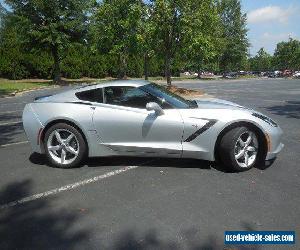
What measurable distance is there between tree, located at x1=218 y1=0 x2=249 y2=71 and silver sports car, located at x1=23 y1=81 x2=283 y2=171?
56445mm

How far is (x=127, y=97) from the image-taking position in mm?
5691

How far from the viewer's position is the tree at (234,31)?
60.3 meters

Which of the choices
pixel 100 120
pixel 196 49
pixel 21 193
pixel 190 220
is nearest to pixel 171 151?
pixel 100 120

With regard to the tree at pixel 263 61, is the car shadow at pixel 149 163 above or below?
above

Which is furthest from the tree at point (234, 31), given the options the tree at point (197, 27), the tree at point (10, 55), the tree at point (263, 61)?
the tree at point (263, 61)

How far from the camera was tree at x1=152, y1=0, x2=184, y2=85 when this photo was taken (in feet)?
61.6

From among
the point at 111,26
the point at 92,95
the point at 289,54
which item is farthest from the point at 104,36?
the point at 289,54

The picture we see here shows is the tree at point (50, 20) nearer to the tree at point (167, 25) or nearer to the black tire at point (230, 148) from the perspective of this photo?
the tree at point (167, 25)

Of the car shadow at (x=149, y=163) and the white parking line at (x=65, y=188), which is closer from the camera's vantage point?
the white parking line at (x=65, y=188)

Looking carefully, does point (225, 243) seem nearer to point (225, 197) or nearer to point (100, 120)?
point (225, 197)

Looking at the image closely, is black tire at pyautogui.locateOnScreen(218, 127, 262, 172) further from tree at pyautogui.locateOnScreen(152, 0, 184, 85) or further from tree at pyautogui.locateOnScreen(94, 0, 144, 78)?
tree at pyautogui.locateOnScreen(94, 0, 144, 78)

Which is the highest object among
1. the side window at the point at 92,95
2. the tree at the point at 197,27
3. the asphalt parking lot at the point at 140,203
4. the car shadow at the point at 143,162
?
the tree at the point at 197,27

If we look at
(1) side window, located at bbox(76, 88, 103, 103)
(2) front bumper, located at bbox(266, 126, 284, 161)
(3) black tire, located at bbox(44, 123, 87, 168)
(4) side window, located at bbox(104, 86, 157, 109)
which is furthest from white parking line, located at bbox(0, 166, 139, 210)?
(2) front bumper, located at bbox(266, 126, 284, 161)

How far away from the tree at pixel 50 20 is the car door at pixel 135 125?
28.5 m
